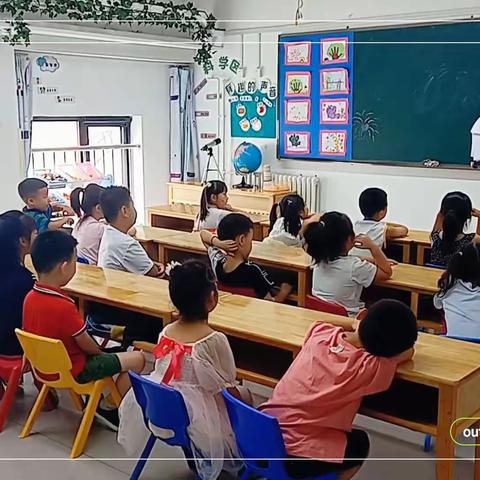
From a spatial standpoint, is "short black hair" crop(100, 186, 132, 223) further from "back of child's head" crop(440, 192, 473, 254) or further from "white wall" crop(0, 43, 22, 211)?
"white wall" crop(0, 43, 22, 211)

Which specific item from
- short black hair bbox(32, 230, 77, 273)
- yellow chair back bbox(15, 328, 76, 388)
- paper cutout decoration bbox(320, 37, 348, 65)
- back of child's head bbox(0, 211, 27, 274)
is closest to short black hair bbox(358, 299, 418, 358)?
yellow chair back bbox(15, 328, 76, 388)

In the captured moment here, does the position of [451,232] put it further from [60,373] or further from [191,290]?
[60,373]

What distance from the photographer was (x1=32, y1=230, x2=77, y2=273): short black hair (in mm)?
2906

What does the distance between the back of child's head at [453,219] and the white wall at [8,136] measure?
12.4 ft

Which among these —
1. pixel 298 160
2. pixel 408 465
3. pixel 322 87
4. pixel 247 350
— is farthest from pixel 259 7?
pixel 408 465

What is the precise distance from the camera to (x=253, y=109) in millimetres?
7250

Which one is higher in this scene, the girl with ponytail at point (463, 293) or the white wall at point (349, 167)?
the white wall at point (349, 167)

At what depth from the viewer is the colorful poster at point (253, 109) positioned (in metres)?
7.10

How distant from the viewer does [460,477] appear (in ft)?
8.90

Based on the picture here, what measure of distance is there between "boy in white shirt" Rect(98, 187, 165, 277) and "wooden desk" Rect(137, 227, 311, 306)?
643 mm

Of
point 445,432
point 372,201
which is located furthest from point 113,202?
point 445,432

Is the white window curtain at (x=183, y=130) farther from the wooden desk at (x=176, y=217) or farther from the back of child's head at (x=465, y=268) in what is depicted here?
the back of child's head at (x=465, y=268)

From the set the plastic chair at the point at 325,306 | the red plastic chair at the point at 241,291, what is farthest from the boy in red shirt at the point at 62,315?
the plastic chair at the point at 325,306

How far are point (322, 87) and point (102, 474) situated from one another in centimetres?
475
